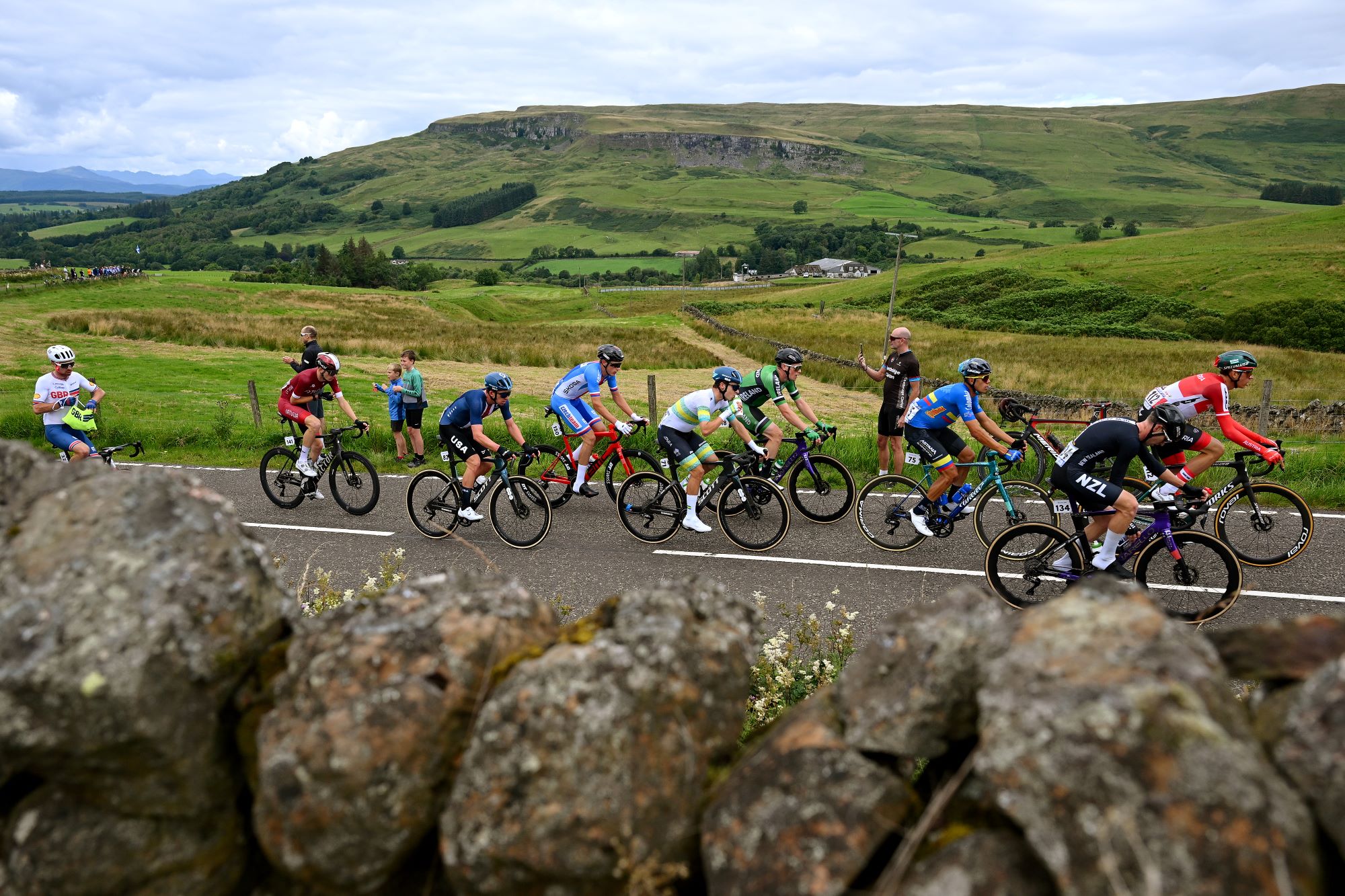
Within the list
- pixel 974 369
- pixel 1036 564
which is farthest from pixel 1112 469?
pixel 974 369

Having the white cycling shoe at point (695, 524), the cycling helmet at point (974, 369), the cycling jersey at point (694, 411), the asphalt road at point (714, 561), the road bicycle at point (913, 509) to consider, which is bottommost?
the asphalt road at point (714, 561)

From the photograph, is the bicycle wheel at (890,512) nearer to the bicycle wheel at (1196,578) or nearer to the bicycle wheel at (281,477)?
the bicycle wheel at (1196,578)

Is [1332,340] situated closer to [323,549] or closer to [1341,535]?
[1341,535]

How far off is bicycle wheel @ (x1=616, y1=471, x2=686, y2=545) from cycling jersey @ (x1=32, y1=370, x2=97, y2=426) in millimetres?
7632

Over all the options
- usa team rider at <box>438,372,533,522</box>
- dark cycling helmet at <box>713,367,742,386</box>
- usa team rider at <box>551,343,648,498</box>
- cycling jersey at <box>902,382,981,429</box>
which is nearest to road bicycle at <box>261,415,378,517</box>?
usa team rider at <box>438,372,533,522</box>

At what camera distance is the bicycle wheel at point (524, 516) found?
1052 cm

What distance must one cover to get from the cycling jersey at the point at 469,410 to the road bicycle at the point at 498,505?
529 millimetres

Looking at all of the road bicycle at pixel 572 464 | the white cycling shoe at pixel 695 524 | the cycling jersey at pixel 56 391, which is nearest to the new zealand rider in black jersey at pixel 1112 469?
the white cycling shoe at pixel 695 524

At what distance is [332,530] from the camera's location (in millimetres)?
11398

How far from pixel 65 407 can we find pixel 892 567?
451 inches

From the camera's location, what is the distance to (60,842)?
2.87 metres

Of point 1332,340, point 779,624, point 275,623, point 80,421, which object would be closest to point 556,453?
point 779,624

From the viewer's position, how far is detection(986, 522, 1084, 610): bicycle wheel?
805 cm

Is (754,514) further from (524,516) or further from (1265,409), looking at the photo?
(1265,409)
